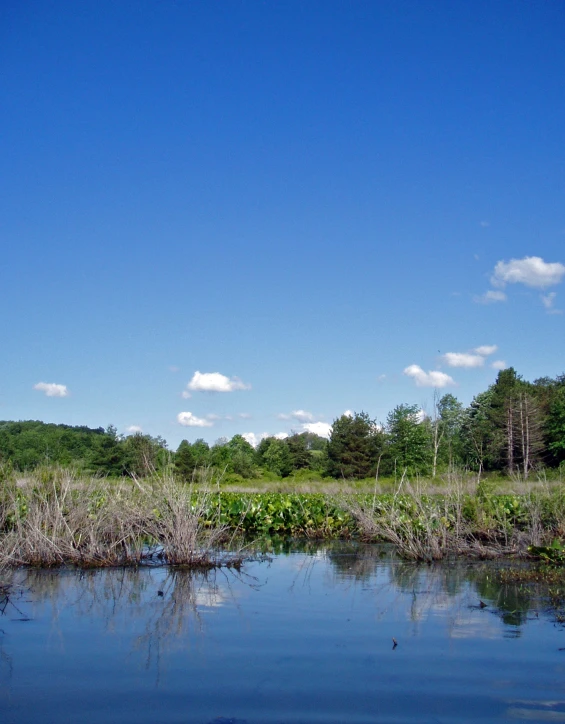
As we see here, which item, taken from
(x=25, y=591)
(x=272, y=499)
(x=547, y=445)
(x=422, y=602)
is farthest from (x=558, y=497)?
(x=547, y=445)

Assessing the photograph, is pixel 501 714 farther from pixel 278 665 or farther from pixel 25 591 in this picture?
pixel 25 591

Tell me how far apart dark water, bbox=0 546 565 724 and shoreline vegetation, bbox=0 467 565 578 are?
929 millimetres

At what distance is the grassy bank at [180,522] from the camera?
40.6 feet

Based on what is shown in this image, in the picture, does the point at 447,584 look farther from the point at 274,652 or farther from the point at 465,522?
the point at 274,652

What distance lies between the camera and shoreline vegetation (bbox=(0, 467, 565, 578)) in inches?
488

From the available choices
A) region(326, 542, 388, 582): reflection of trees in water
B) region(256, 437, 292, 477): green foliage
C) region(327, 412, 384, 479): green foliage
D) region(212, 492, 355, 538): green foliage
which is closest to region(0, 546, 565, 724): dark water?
region(326, 542, 388, 582): reflection of trees in water

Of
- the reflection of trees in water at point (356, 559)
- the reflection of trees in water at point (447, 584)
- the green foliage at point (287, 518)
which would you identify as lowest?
the reflection of trees in water at point (356, 559)

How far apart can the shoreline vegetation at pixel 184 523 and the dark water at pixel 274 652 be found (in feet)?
3.05

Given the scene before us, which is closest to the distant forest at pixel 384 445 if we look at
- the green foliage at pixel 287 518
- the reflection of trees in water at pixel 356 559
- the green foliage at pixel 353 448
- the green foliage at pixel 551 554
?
the green foliage at pixel 353 448

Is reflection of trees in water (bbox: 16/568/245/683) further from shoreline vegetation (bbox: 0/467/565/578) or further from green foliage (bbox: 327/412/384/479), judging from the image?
green foliage (bbox: 327/412/384/479)

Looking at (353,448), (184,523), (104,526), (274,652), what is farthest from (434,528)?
(353,448)

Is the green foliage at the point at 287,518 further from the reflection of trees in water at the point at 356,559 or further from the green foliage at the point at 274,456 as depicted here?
the green foliage at the point at 274,456

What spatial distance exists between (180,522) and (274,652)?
208 inches

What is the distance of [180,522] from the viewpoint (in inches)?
487
